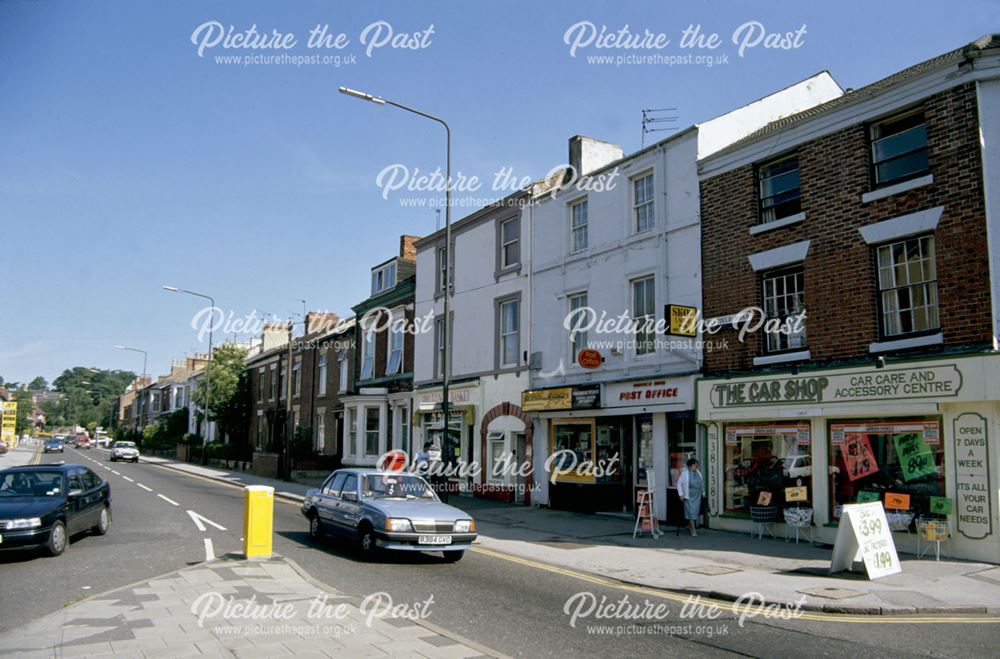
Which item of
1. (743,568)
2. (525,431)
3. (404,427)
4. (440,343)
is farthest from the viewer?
(404,427)

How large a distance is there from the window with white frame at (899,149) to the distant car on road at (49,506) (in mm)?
16214

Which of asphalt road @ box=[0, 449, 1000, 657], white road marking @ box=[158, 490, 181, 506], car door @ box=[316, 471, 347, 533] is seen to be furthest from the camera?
white road marking @ box=[158, 490, 181, 506]

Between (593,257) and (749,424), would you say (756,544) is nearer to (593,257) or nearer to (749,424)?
(749,424)

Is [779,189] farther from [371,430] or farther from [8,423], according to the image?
[8,423]

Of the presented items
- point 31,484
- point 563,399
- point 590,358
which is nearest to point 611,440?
point 563,399

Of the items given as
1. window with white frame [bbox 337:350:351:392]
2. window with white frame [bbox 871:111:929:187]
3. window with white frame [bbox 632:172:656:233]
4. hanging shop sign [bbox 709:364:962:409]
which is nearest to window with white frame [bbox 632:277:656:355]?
window with white frame [bbox 632:172:656:233]

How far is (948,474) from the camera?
42.0ft

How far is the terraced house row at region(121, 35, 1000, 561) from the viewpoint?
13.0 m

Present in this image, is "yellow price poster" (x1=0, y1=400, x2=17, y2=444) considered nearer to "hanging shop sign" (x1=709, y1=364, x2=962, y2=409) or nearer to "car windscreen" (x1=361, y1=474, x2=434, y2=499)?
"car windscreen" (x1=361, y1=474, x2=434, y2=499)

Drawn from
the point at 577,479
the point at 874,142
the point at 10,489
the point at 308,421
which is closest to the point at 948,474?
the point at 874,142

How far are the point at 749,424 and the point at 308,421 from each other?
2833 cm

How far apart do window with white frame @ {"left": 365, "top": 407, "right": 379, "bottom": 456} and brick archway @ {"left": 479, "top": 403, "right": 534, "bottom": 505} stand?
873 centimetres

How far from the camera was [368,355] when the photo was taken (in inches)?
1323

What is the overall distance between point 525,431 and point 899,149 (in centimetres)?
1284
